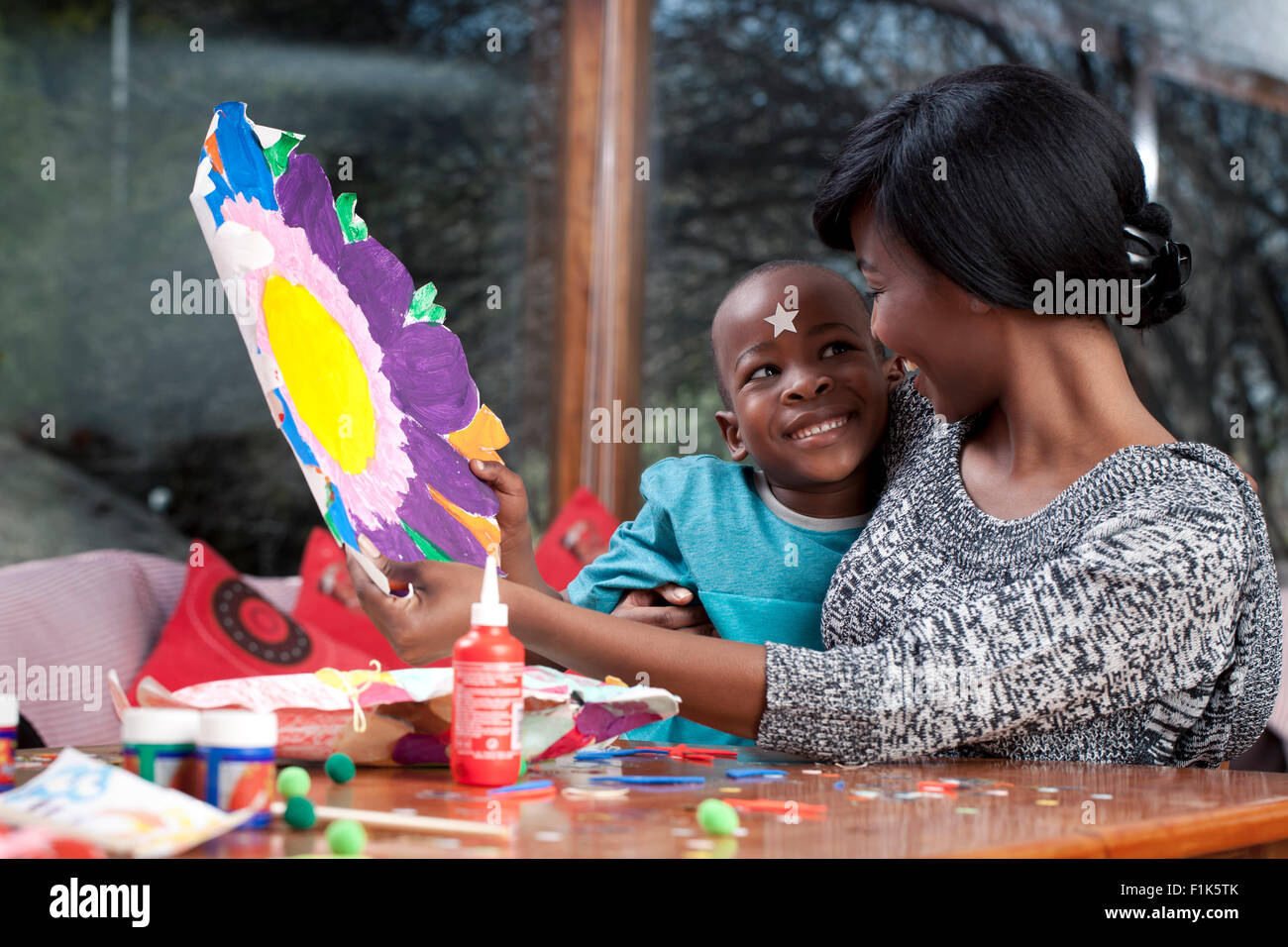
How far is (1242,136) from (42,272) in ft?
11.2

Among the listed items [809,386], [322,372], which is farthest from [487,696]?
[809,386]

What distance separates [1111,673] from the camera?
1047 mm

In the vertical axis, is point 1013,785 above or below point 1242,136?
below

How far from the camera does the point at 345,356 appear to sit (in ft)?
3.63

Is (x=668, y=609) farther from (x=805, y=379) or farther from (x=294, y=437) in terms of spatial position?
(x=294, y=437)

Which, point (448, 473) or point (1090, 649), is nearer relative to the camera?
point (1090, 649)

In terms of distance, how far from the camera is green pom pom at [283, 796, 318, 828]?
747mm

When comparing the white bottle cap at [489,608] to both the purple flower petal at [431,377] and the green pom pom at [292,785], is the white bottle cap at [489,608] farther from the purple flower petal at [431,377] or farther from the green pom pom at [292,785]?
the purple flower petal at [431,377]

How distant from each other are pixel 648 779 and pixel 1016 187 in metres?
0.66

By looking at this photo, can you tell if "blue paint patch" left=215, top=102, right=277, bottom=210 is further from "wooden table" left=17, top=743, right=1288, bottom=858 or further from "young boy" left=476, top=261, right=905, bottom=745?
"young boy" left=476, top=261, right=905, bottom=745

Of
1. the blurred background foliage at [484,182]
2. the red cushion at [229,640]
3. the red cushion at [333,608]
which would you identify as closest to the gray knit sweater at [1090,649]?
the red cushion at [229,640]

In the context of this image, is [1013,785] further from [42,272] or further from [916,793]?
[42,272]
